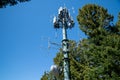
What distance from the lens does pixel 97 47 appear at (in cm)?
2356

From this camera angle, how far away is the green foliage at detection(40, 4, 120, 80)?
2257 centimetres

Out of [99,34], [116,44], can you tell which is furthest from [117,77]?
[99,34]

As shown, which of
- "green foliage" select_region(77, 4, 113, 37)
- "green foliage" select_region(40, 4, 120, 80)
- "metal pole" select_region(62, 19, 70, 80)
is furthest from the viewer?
"green foliage" select_region(77, 4, 113, 37)

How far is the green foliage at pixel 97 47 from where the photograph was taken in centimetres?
2257

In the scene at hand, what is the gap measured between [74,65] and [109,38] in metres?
6.80

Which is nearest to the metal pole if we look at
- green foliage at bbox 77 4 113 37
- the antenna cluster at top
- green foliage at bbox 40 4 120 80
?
the antenna cluster at top

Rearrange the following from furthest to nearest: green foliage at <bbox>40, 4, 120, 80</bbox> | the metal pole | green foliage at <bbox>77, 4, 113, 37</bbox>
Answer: green foliage at <bbox>77, 4, 113, 37</bbox> < green foliage at <bbox>40, 4, 120, 80</bbox> < the metal pole

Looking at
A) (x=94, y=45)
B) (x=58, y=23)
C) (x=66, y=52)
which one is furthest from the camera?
(x=94, y=45)

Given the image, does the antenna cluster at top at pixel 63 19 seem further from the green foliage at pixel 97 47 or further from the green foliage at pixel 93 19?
the green foliage at pixel 93 19

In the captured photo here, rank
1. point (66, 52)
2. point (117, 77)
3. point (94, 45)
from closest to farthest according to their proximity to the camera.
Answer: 1. point (66, 52)
2. point (117, 77)
3. point (94, 45)

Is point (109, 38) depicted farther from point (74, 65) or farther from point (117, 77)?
point (74, 65)

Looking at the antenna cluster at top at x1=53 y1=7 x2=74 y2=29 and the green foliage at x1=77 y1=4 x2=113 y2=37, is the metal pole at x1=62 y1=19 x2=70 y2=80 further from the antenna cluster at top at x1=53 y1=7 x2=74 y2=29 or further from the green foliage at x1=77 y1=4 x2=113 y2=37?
the green foliage at x1=77 y1=4 x2=113 y2=37

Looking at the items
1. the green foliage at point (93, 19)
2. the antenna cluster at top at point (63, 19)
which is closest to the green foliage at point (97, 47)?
the green foliage at point (93, 19)

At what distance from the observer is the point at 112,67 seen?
22469 mm
